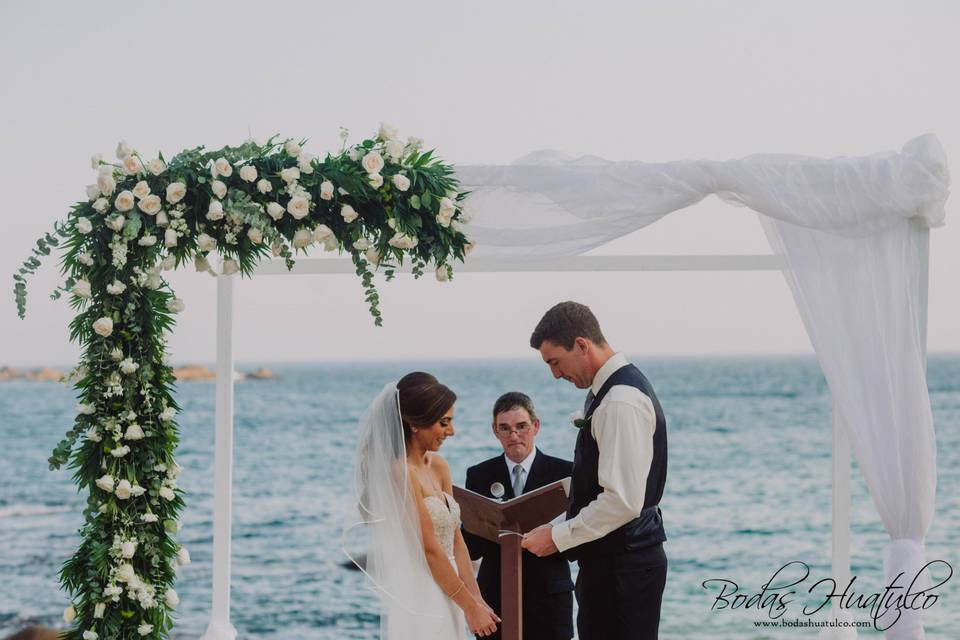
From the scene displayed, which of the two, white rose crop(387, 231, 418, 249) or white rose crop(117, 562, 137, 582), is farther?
white rose crop(387, 231, 418, 249)

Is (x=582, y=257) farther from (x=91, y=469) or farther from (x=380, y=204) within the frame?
(x=91, y=469)

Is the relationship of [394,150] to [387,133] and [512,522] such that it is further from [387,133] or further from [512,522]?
[512,522]

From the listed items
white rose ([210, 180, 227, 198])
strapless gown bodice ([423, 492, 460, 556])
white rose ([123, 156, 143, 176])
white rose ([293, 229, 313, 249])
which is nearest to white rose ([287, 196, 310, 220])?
white rose ([293, 229, 313, 249])

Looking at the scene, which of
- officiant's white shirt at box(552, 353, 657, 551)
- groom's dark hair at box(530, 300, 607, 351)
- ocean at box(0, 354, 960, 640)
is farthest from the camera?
ocean at box(0, 354, 960, 640)

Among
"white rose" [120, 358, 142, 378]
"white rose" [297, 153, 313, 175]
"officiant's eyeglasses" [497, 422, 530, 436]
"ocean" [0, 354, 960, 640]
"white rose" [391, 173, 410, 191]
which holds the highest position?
"white rose" [297, 153, 313, 175]

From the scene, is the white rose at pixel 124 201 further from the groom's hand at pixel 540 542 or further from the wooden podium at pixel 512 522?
the groom's hand at pixel 540 542

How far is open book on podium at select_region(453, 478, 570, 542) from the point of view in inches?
163

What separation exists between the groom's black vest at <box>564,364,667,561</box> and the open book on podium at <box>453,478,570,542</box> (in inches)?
3.0

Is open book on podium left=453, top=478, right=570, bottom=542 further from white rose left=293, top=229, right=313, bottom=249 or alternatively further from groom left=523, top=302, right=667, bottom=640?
white rose left=293, top=229, right=313, bottom=249

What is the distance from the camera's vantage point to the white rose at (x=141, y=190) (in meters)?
3.86

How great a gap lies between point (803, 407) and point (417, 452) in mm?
24985

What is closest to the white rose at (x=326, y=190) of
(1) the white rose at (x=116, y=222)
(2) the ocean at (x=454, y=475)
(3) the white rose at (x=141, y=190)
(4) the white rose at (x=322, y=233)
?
(4) the white rose at (x=322, y=233)

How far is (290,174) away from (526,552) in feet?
5.88

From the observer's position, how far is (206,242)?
3.96 meters
